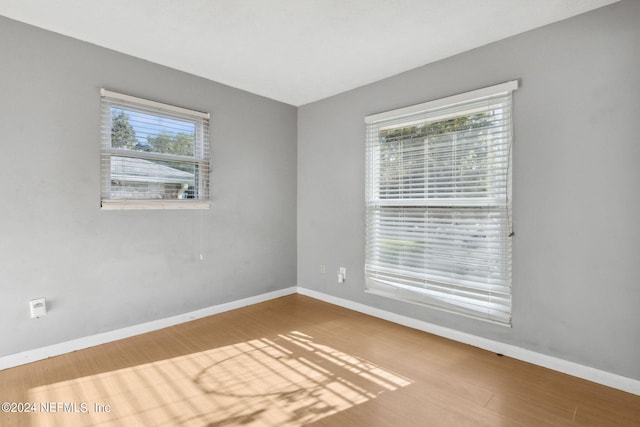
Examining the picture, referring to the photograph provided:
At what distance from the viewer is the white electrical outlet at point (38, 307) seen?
250 centimetres

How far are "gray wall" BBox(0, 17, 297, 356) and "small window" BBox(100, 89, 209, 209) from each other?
10cm

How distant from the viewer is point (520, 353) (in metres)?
2.58

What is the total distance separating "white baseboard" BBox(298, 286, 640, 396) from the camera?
2.18 meters

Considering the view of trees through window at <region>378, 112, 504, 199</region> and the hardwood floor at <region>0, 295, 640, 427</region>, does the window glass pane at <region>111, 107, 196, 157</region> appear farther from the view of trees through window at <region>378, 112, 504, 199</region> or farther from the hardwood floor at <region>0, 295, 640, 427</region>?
the view of trees through window at <region>378, 112, 504, 199</region>

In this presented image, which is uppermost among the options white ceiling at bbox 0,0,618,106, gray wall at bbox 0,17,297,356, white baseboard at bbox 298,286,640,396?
white ceiling at bbox 0,0,618,106

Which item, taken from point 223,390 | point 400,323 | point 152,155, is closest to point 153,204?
point 152,155

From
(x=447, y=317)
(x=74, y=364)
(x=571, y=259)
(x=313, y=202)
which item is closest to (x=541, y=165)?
(x=571, y=259)

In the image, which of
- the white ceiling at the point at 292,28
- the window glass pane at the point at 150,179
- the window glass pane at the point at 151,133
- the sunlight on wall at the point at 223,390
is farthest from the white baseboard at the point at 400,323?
the white ceiling at the point at 292,28

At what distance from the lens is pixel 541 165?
250 centimetres

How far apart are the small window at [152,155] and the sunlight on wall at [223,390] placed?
1497mm

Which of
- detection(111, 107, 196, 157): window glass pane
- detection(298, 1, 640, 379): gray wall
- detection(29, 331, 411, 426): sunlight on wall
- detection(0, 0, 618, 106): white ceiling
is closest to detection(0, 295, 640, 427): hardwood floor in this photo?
detection(29, 331, 411, 426): sunlight on wall

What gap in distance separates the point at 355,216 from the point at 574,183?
2096 millimetres

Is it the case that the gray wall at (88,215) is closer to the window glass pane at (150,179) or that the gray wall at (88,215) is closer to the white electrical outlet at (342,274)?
the window glass pane at (150,179)

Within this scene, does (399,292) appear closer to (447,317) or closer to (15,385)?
(447,317)
